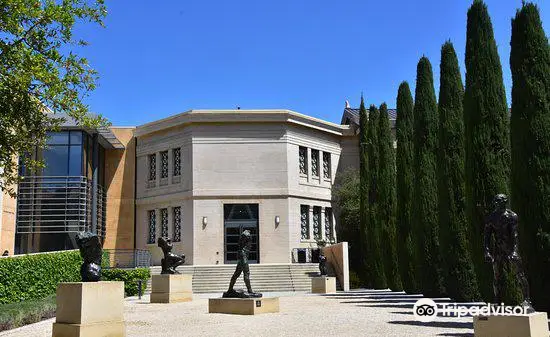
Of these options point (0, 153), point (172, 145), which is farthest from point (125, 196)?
point (0, 153)

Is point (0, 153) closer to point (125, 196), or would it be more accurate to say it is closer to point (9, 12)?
point (9, 12)

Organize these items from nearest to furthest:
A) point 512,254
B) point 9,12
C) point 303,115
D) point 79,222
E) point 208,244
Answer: point 512,254 → point 9,12 → point 79,222 → point 208,244 → point 303,115

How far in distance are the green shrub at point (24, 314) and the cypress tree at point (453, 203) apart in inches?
437

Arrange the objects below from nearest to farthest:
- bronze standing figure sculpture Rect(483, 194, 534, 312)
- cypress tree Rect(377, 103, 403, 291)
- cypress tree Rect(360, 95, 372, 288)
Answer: bronze standing figure sculpture Rect(483, 194, 534, 312)
cypress tree Rect(377, 103, 403, 291)
cypress tree Rect(360, 95, 372, 288)

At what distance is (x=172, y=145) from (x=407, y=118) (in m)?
15.2

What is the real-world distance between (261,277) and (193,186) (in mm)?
6830

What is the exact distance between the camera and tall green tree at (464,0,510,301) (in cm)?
1298

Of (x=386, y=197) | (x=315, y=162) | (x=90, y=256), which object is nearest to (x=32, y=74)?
(x=90, y=256)

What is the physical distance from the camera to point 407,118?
21.9 m

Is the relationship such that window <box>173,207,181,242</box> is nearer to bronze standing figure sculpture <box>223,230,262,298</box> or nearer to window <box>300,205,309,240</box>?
window <box>300,205,309,240</box>

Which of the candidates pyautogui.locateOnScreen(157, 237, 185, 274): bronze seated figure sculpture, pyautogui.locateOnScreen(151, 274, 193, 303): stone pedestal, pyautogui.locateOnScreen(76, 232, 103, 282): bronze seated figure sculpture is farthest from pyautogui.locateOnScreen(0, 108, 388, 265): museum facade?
pyautogui.locateOnScreen(76, 232, 103, 282): bronze seated figure sculpture

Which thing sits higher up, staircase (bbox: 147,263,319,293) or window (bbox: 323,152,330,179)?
window (bbox: 323,152,330,179)

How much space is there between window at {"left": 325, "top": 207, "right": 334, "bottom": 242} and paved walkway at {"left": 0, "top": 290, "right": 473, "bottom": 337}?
17.0 m

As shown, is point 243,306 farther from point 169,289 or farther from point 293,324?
point 169,289
